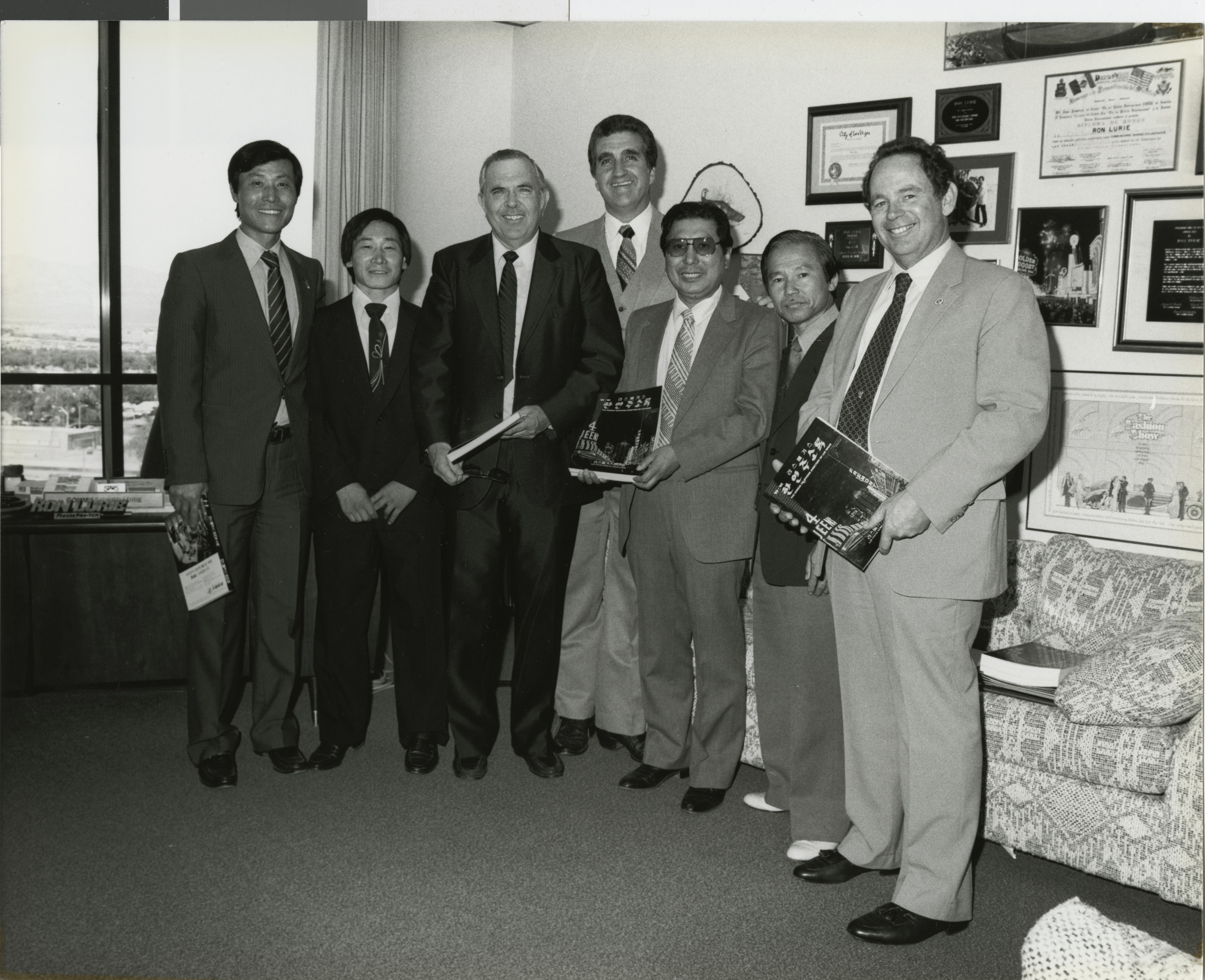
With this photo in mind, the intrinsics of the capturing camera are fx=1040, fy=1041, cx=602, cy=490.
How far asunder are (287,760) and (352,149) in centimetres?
180

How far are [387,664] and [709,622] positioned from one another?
135 centimetres

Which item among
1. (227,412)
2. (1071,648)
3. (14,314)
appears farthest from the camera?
(1071,648)

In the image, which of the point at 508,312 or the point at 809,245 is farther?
the point at 508,312

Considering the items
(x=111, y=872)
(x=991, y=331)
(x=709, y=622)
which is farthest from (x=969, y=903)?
(x=111, y=872)

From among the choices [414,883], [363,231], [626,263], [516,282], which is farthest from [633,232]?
[414,883]

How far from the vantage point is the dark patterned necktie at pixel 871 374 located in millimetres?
2311

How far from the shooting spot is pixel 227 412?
286 centimetres

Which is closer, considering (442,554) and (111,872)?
(111,872)

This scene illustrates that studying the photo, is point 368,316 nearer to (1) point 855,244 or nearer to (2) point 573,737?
(2) point 573,737

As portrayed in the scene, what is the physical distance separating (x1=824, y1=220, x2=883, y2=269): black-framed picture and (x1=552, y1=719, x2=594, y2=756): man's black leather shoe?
5.51 ft

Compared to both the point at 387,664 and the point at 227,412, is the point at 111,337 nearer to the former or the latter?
the point at 227,412

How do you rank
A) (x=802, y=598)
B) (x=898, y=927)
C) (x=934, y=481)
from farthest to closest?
(x=802, y=598) < (x=898, y=927) < (x=934, y=481)

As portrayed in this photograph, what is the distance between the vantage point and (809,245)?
2.73m

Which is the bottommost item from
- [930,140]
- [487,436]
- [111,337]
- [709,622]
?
[709,622]
